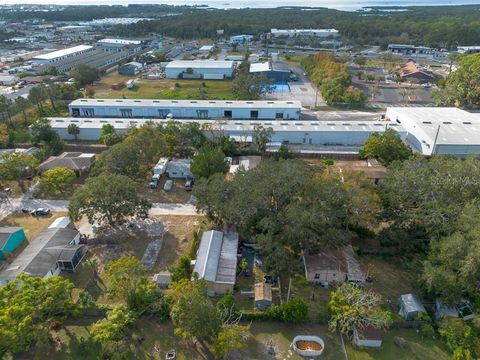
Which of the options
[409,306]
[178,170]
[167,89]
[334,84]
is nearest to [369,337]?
[409,306]

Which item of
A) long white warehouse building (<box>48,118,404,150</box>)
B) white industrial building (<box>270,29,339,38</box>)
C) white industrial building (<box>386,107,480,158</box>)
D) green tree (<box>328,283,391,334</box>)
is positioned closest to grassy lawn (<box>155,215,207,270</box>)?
green tree (<box>328,283,391,334</box>)

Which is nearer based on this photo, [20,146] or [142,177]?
[142,177]

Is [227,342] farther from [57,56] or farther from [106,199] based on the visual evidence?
[57,56]

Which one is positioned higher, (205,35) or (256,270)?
(205,35)

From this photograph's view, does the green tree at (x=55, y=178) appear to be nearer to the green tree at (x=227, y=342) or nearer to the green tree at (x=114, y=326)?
the green tree at (x=114, y=326)

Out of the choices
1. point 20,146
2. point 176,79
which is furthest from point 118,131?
point 176,79

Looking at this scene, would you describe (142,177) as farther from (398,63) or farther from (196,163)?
(398,63)
